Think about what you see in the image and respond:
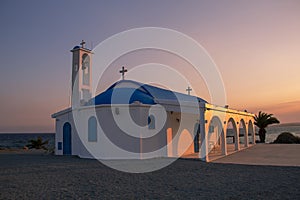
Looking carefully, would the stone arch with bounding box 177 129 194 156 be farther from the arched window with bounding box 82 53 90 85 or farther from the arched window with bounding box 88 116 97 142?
the arched window with bounding box 82 53 90 85

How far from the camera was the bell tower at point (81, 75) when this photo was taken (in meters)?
19.2

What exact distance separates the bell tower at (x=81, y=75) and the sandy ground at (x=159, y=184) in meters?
8.34

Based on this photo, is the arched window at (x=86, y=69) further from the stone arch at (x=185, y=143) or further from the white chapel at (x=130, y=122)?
the stone arch at (x=185, y=143)

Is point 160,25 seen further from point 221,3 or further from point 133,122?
point 133,122

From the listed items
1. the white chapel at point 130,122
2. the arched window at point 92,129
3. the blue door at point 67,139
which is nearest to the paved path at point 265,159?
the white chapel at point 130,122

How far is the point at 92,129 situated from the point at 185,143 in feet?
19.6

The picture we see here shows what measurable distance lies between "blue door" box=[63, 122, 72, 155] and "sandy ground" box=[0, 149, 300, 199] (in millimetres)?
7636

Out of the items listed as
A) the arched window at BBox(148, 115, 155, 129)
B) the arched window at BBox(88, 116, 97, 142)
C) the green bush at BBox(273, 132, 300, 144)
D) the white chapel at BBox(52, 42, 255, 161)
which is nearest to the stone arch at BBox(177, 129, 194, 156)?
the white chapel at BBox(52, 42, 255, 161)

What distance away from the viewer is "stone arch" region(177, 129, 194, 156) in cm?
1806

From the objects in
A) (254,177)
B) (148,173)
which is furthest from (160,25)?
(254,177)

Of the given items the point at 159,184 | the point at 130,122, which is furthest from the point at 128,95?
the point at 159,184

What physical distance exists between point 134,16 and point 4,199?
417 inches

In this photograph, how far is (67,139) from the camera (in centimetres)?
1919

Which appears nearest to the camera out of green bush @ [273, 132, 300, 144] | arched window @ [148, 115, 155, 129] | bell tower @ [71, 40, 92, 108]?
arched window @ [148, 115, 155, 129]
